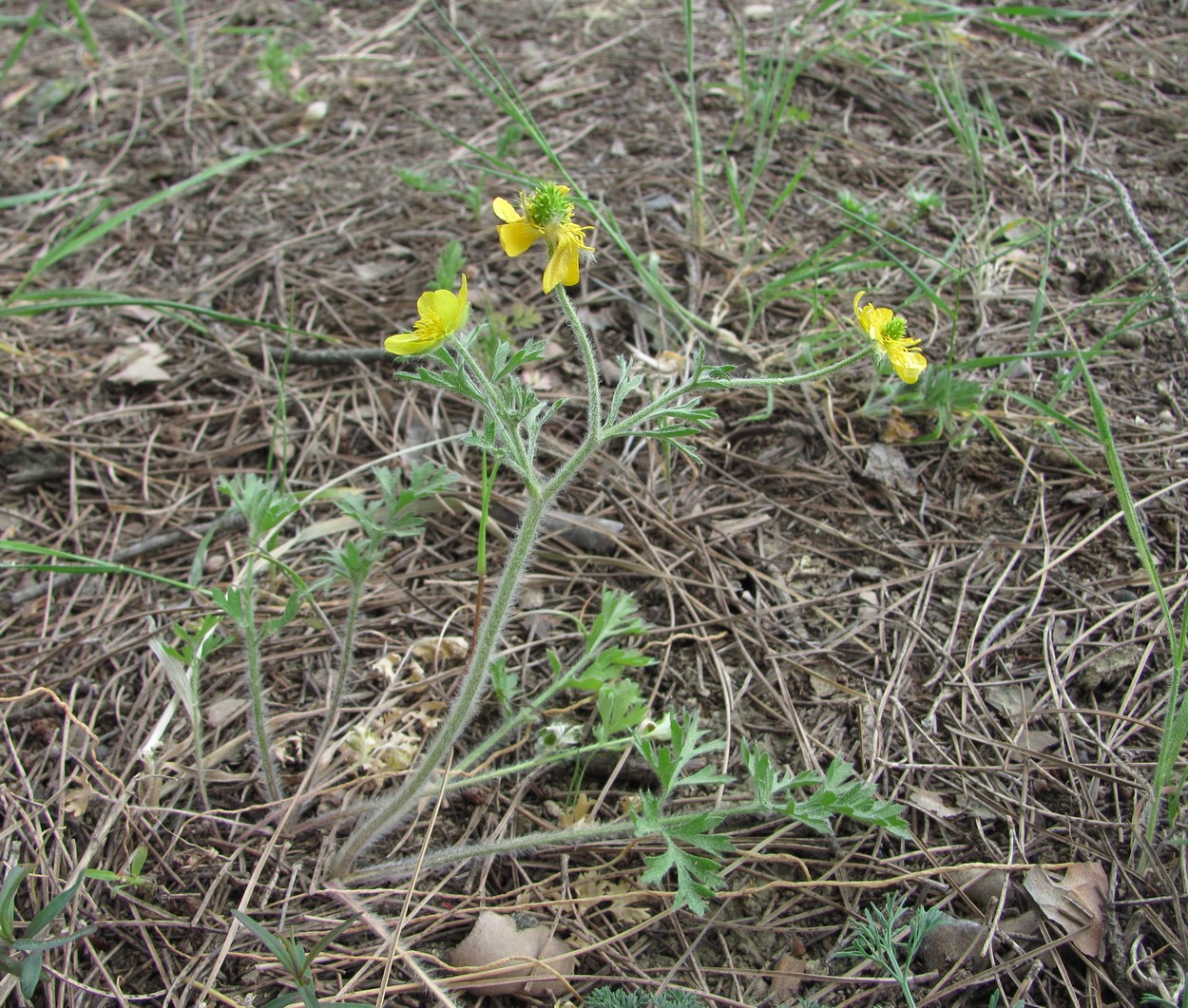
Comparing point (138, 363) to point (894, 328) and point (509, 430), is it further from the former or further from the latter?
point (894, 328)

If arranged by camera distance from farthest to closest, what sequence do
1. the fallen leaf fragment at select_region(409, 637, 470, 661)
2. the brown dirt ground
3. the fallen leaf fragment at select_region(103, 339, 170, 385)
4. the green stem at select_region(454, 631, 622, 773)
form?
1. the fallen leaf fragment at select_region(103, 339, 170, 385)
2. the fallen leaf fragment at select_region(409, 637, 470, 661)
3. the green stem at select_region(454, 631, 622, 773)
4. the brown dirt ground

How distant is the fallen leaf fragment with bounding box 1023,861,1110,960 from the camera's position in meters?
1.63

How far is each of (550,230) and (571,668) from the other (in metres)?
1.01

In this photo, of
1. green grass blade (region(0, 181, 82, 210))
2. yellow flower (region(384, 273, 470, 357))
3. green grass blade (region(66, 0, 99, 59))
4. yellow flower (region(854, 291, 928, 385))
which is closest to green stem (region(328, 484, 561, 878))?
yellow flower (region(384, 273, 470, 357))

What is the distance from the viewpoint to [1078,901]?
5.49ft

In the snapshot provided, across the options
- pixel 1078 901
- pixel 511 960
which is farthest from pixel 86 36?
pixel 1078 901

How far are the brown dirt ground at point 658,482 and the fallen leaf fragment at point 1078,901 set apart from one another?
3 cm

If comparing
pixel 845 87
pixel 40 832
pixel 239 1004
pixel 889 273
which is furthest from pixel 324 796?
pixel 845 87

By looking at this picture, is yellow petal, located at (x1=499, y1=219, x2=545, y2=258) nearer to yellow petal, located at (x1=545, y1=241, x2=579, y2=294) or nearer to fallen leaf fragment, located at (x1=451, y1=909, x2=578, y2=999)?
yellow petal, located at (x1=545, y1=241, x2=579, y2=294)

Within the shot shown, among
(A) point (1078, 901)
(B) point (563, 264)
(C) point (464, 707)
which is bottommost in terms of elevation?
(A) point (1078, 901)

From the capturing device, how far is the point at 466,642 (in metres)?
2.13

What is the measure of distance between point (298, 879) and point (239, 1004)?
252mm

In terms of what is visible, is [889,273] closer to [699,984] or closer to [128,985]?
[699,984]

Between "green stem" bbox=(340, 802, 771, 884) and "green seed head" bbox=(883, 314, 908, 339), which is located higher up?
"green seed head" bbox=(883, 314, 908, 339)
